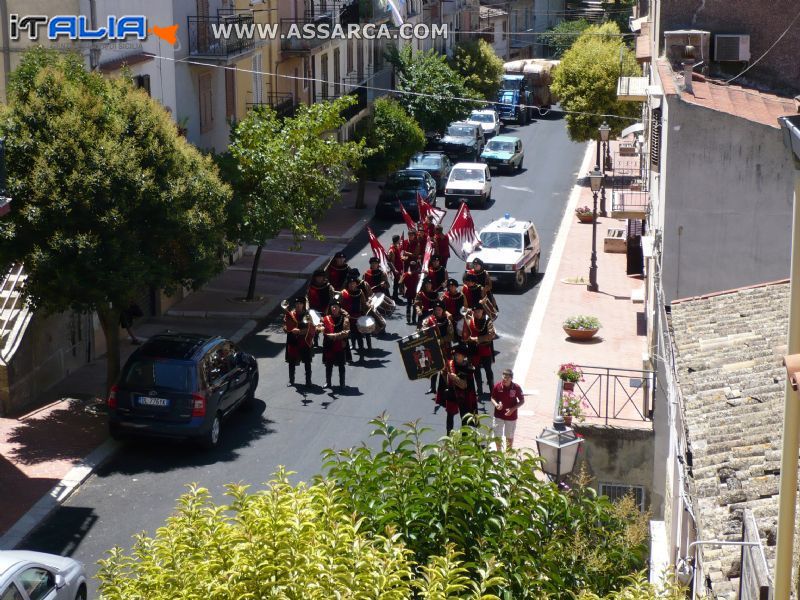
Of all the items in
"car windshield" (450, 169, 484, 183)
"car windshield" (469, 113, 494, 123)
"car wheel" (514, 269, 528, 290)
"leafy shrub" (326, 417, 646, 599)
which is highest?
"leafy shrub" (326, 417, 646, 599)

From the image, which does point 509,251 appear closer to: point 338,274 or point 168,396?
point 338,274

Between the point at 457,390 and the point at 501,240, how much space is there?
41.1ft

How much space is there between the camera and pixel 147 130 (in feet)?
62.5

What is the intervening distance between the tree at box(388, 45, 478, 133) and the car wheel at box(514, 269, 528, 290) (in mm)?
17420

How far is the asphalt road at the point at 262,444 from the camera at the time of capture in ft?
Result: 51.9

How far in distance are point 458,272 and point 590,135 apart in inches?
635

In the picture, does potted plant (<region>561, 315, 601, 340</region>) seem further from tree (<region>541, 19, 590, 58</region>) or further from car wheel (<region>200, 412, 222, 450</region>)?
tree (<region>541, 19, 590, 58</region>)

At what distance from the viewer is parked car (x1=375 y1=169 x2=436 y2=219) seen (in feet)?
121

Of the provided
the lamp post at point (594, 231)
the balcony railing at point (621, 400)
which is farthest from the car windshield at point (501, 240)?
the balcony railing at point (621, 400)

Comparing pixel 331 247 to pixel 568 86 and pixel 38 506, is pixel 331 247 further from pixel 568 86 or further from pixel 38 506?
pixel 38 506

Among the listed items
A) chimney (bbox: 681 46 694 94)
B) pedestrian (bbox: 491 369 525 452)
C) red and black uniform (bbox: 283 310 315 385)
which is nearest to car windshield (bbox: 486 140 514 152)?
chimney (bbox: 681 46 694 94)

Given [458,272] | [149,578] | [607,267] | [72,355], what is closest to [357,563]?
[149,578]

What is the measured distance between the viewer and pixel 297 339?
20.7 m

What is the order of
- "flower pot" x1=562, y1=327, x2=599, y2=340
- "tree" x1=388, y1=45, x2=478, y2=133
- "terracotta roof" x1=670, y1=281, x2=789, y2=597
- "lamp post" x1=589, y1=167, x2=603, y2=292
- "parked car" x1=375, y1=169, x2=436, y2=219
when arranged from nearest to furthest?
1. "terracotta roof" x1=670, y1=281, x2=789, y2=597
2. "flower pot" x1=562, y1=327, x2=599, y2=340
3. "lamp post" x1=589, y1=167, x2=603, y2=292
4. "parked car" x1=375, y1=169, x2=436, y2=219
5. "tree" x1=388, y1=45, x2=478, y2=133
